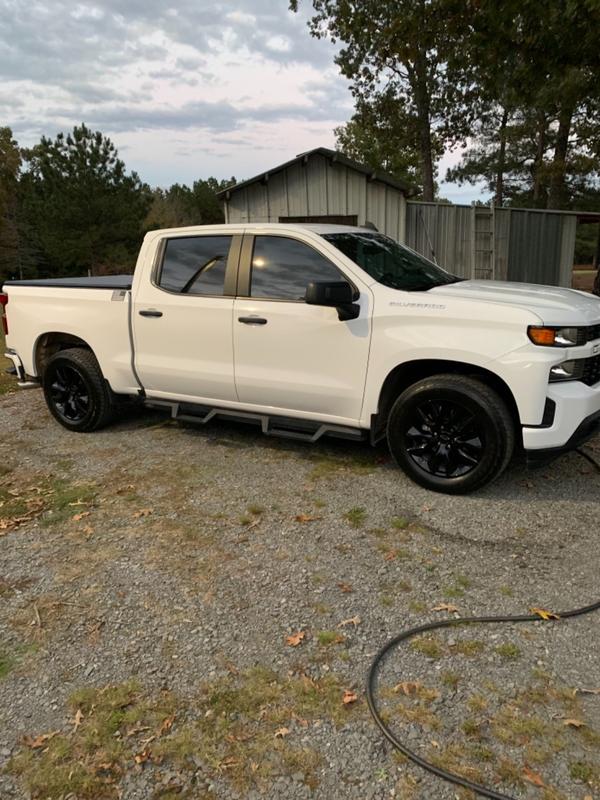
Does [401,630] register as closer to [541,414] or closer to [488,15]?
[541,414]

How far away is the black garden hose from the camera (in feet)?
6.45

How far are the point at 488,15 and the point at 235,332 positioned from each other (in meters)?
5.14

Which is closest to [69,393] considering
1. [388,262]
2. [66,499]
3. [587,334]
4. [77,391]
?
[77,391]

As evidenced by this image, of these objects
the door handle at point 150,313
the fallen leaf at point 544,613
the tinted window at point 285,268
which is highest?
the tinted window at point 285,268

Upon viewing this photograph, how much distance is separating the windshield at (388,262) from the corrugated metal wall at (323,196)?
8.55 m

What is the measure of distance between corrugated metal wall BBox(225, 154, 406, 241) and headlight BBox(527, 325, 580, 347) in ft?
32.8

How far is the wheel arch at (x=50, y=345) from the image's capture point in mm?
5879

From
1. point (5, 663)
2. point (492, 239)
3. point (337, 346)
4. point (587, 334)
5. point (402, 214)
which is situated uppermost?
point (402, 214)

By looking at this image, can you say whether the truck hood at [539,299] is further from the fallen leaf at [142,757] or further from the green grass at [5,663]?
the green grass at [5,663]

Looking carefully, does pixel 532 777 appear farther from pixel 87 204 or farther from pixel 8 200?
pixel 8 200

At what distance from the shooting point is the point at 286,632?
280 centimetres

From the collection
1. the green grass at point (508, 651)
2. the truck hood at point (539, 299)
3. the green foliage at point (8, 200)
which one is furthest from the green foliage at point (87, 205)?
the green grass at point (508, 651)

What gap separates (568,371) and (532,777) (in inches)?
97.8

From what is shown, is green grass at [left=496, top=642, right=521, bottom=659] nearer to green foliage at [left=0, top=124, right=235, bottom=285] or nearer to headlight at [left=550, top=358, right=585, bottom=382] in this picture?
headlight at [left=550, top=358, right=585, bottom=382]
